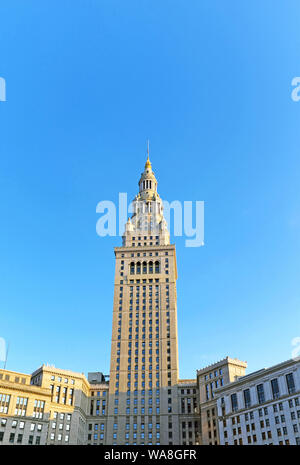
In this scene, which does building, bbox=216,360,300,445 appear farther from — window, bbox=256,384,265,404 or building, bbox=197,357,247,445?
building, bbox=197,357,247,445

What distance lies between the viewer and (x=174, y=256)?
164 meters

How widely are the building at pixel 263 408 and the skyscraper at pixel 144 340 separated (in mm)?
28076

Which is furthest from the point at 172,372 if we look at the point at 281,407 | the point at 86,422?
the point at 281,407

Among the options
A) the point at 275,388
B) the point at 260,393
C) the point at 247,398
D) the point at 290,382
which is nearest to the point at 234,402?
the point at 247,398

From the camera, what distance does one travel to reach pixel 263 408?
97.9 m

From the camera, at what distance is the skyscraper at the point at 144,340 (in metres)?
132

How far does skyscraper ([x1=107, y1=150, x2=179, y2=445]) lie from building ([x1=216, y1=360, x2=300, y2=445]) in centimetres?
2808

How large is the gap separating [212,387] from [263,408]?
1087 inches

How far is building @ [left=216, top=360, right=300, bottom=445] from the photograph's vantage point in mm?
90812

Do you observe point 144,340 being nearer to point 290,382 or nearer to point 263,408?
point 263,408

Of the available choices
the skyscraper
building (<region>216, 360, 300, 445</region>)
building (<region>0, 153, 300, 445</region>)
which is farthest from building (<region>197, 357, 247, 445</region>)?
the skyscraper

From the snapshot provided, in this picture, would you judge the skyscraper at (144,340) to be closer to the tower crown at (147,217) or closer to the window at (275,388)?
the tower crown at (147,217)

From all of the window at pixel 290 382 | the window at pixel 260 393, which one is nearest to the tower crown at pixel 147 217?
the window at pixel 260 393

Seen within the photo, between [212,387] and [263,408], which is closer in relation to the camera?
[263,408]
